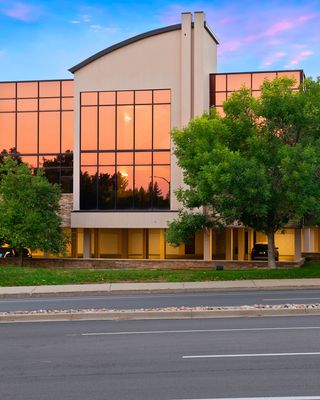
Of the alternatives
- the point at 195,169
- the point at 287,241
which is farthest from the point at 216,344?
the point at 287,241

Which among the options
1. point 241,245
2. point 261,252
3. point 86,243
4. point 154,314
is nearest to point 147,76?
point 86,243

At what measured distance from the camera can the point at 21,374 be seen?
9734mm

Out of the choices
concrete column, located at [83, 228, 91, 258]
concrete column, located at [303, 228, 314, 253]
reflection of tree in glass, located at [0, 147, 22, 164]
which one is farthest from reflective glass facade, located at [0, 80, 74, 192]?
concrete column, located at [303, 228, 314, 253]

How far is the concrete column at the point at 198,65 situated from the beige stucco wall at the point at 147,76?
6 cm

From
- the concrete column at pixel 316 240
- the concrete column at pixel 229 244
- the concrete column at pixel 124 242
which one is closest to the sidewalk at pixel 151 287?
the concrete column at pixel 229 244

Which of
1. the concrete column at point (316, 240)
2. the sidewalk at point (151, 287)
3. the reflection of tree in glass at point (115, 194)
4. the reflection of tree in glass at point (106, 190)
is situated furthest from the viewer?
the concrete column at point (316, 240)

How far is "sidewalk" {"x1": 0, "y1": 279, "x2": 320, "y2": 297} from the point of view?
2319cm

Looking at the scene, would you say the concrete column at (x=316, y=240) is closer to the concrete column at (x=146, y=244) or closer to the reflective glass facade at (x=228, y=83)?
the concrete column at (x=146, y=244)

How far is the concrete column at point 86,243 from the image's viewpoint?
4525 cm

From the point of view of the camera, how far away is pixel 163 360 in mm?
10461

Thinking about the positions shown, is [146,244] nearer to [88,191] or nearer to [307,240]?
[88,191]

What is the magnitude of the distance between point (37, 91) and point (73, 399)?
135ft

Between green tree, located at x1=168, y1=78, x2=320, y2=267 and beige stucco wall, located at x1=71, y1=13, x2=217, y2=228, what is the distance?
1158 centimetres

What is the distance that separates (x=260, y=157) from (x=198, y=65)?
49.0 feet
